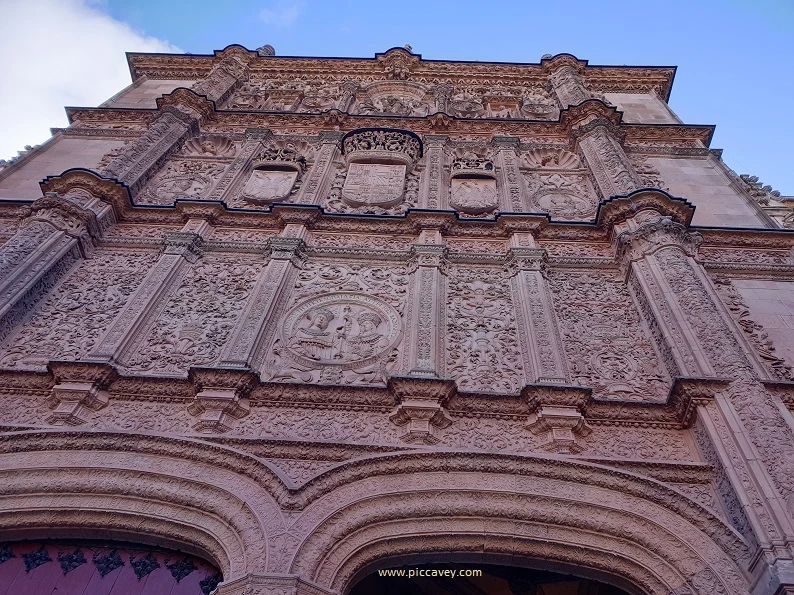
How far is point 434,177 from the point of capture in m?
10.7

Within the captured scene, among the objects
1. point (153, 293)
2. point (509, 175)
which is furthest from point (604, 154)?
point (153, 293)

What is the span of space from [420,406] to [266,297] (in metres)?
2.60

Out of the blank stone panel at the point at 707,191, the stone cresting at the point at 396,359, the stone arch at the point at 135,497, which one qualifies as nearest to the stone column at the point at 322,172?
the stone cresting at the point at 396,359

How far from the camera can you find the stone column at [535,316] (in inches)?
262

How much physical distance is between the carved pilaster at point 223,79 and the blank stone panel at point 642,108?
27.3 ft

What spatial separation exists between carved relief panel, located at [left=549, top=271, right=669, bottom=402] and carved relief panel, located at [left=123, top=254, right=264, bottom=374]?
3833mm

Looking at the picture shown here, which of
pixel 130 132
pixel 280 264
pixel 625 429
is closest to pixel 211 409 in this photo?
pixel 280 264

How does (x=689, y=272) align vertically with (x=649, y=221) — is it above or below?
below

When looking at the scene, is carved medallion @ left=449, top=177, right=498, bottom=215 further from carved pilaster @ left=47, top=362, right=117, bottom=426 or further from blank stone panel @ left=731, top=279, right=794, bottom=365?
carved pilaster @ left=47, top=362, right=117, bottom=426

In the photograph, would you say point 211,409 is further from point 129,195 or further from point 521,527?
point 129,195

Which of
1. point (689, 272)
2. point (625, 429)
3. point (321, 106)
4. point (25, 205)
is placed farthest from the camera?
point (321, 106)

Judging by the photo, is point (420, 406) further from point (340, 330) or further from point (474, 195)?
point (474, 195)

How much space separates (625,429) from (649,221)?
339 centimetres

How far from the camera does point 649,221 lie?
8398 mm
